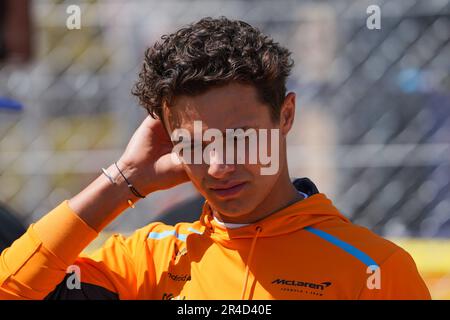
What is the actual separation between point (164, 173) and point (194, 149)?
23 cm

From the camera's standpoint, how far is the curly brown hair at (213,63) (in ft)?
6.35

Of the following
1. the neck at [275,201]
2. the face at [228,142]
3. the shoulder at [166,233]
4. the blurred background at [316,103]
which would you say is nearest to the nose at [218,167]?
the face at [228,142]

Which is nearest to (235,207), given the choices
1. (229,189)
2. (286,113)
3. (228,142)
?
(229,189)

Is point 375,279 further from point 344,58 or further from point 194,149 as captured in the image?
point 344,58

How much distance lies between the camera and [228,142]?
6.30 feet

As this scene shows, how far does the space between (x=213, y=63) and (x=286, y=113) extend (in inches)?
9.2

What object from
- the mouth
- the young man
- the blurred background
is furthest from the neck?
the blurred background

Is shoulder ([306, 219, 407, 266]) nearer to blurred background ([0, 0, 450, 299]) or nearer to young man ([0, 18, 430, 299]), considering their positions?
young man ([0, 18, 430, 299])

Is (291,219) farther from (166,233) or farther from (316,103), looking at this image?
(316,103)

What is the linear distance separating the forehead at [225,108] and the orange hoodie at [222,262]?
0.78 ft

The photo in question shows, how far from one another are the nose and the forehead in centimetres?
7

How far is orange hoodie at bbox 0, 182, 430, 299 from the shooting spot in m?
1.87

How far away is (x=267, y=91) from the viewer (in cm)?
198

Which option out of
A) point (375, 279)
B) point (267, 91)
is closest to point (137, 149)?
point (267, 91)
